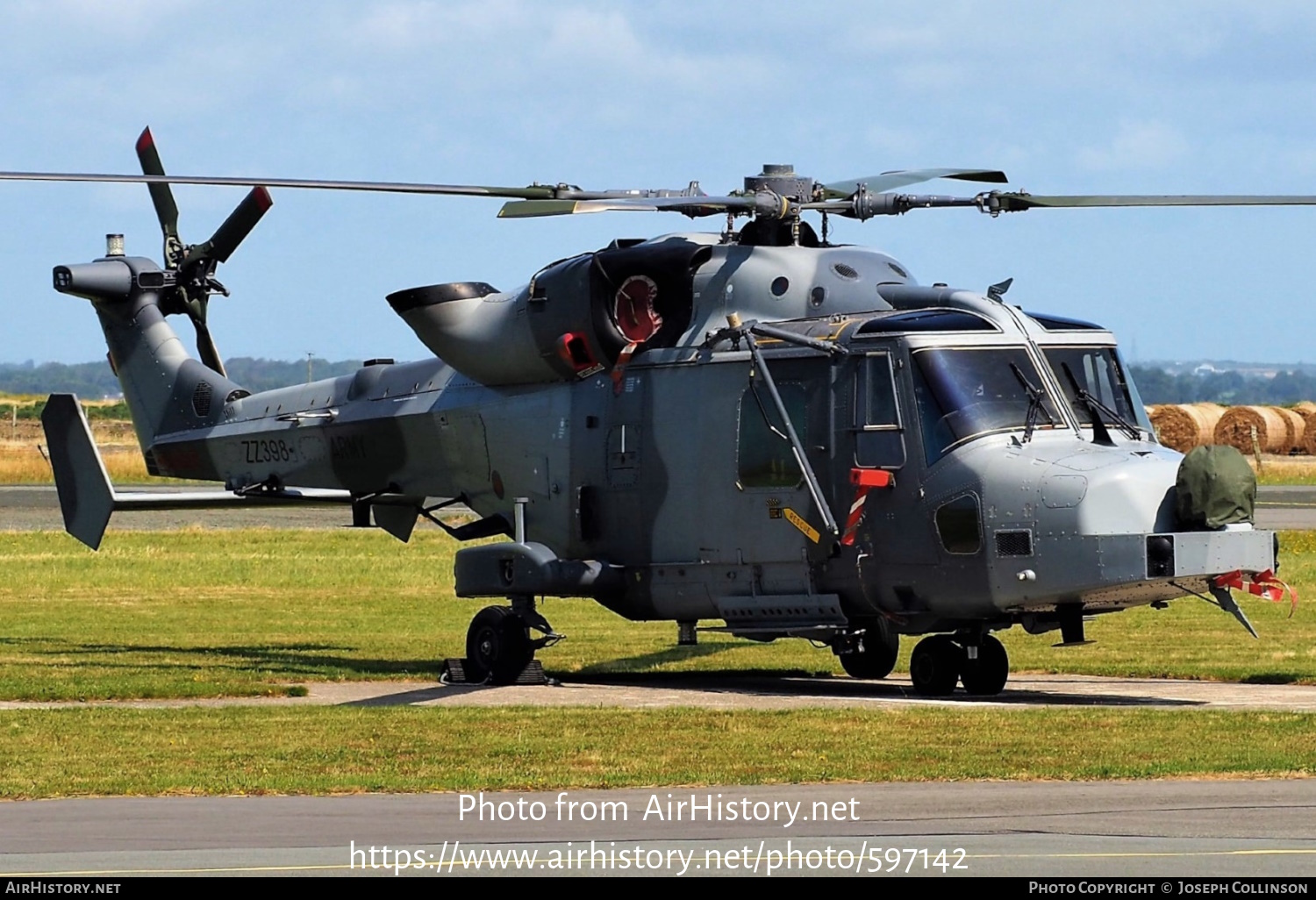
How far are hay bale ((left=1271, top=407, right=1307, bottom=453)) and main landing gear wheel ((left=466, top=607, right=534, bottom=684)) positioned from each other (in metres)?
60.2

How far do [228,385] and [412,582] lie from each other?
8331mm

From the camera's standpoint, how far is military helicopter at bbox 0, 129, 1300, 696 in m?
16.1

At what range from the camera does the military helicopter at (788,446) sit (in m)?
16.1

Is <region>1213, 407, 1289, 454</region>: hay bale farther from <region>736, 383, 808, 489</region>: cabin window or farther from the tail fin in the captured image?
<region>736, 383, 808, 489</region>: cabin window

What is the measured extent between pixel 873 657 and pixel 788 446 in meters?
3.27

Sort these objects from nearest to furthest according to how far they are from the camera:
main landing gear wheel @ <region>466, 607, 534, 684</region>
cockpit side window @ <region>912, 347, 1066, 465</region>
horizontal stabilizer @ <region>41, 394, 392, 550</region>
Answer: cockpit side window @ <region>912, 347, 1066, 465</region>, main landing gear wheel @ <region>466, 607, 534, 684</region>, horizontal stabilizer @ <region>41, 394, 392, 550</region>

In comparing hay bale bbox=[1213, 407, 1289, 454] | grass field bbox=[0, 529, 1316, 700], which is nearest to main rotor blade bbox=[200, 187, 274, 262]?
grass field bbox=[0, 529, 1316, 700]

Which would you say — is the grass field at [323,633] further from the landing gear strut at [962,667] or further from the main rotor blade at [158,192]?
the main rotor blade at [158,192]

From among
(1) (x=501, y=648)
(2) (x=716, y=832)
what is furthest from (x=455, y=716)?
(2) (x=716, y=832)

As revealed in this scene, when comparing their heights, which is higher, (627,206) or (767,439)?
(627,206)

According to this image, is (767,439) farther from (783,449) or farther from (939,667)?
(939,667)

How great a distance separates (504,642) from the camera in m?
19.0

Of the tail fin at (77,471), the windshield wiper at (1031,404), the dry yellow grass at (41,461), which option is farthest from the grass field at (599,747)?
the dry yellow grass at (41,461)
